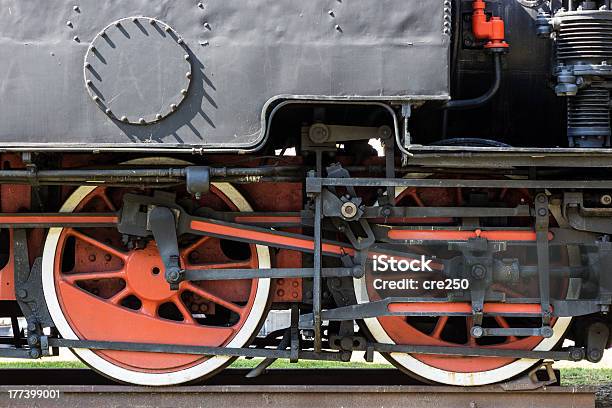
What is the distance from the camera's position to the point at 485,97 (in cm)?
468

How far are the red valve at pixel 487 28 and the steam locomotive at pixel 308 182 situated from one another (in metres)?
0.01

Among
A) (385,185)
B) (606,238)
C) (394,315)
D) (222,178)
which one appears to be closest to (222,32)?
(222,178)

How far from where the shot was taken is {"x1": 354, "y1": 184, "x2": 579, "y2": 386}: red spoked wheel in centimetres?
493

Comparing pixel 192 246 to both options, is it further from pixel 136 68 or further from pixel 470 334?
pixel 470 334

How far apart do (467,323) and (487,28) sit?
167 centimetres

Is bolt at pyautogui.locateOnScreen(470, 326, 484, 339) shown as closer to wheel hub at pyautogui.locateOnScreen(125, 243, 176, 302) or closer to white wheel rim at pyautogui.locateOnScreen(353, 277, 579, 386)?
white wheel rim at pyautogui.locateOnScreen(353, 277, 579, 386)

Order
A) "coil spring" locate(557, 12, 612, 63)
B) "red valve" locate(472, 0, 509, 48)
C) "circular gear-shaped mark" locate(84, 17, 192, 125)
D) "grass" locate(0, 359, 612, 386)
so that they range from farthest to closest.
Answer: "grass" locate(0, 359, 612, 386), "red valve" locate(472, 0, 509, 48), "coil spring" locate(557, 12, 612, 63), "circular gear-shaped mark" locate(84, 17, 192, 125)

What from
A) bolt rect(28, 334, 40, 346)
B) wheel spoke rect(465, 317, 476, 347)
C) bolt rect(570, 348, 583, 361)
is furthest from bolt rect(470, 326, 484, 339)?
bolt rect(28, 334, 40, 346)

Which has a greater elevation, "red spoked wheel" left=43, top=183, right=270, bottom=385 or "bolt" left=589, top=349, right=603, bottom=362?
"red spoked wheel" left=43, top=183, right=270, bottom=385

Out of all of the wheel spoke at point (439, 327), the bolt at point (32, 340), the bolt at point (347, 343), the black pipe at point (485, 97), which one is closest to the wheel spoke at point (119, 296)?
the bolt at point (32, 340)

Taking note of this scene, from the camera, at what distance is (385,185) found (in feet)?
14.9

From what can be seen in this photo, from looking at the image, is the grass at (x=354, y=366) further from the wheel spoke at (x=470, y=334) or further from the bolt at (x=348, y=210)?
the bolt at (x=348, y=210)

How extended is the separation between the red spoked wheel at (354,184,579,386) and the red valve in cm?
90

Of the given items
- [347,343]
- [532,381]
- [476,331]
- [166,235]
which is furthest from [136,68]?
[532,381]
